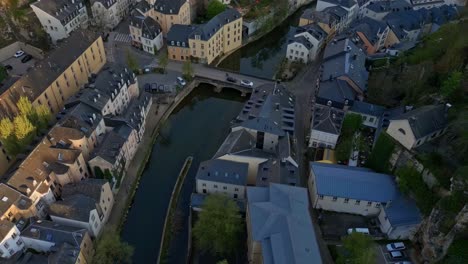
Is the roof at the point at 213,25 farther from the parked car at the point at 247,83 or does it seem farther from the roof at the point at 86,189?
the roof at the point at 86,189

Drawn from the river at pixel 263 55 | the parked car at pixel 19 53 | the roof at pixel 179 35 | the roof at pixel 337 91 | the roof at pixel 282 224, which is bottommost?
the river at pixel 263 55

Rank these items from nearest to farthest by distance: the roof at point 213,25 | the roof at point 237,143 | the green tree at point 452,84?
the green tree at point 452,84 → the roof at point 237,143 → the roof at point 213,25

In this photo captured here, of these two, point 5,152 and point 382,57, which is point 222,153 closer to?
point 5,152

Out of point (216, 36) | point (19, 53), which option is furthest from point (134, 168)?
point (19, 53)

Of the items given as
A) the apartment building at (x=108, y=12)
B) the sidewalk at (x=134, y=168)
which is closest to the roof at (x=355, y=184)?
the sidewalk at (x=134, y=168)

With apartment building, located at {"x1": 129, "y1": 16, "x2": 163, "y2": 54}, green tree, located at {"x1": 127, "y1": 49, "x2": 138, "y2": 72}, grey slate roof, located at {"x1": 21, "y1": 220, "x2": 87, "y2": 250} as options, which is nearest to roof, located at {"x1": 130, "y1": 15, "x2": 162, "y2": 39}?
apartment building, located at {"x1": 129, "y1": 16, "x2": 163, "y2": 54}

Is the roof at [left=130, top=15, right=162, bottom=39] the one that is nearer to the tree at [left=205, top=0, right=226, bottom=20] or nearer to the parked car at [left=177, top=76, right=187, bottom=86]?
the parked car at [left=177, top=76, right=187, bottom=86]
